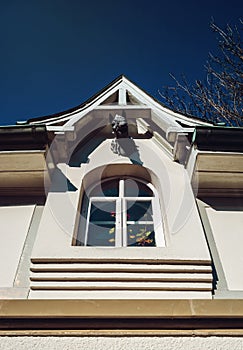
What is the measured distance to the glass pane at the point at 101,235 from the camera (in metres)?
3.75

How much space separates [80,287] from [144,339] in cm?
74

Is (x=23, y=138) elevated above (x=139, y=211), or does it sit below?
above

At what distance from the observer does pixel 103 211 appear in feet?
13.9

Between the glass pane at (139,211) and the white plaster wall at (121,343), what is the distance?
5.35ft

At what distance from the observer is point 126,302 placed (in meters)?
2.78

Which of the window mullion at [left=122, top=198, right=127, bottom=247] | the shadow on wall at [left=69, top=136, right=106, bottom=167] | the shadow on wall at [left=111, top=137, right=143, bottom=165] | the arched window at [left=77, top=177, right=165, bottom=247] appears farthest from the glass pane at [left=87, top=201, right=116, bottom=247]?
the shadow on wall at [left=111, top=137, right=143, bottom=165]

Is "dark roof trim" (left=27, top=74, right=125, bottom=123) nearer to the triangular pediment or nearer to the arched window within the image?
the triangular pediment

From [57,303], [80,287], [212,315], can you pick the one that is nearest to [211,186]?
[212,315]

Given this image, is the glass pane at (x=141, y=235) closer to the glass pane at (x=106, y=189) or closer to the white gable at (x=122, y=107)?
the glass pane at (x=106, y=189)

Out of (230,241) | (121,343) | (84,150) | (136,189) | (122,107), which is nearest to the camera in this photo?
A: (121,343)

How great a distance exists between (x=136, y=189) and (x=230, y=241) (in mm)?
1483

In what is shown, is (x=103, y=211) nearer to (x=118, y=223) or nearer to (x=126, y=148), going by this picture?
(x=118, y=223)

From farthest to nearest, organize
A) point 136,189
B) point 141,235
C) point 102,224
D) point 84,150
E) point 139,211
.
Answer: point 84,150 → point 136,189 → point 139,211 → point 102,224 → point 141,235

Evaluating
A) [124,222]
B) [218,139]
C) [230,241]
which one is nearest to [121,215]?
[124,222]
